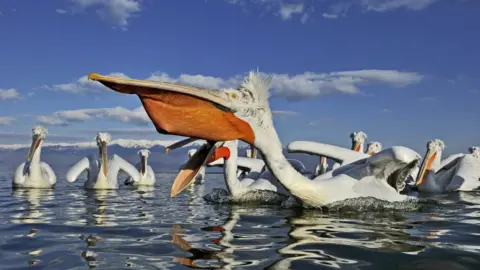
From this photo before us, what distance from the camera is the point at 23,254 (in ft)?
13.1

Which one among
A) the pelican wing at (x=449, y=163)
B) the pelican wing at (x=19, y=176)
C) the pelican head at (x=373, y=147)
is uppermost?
the pelican head at (x=373, y=147)

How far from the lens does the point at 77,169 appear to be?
530 inches

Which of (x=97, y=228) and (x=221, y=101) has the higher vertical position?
(x=221, y=101)

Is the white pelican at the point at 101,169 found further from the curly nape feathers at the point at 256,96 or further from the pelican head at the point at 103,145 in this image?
the curly nape feathers at the point at 256,96

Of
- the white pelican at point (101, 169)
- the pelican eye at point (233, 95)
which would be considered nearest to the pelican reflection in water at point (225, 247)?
the pelican eye at point (233, 95)

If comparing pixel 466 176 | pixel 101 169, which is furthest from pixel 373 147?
pixel 101 169

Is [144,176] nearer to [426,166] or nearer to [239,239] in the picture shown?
[426,166]

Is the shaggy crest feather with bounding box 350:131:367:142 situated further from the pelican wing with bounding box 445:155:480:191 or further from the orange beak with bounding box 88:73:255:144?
the orange beak with bounding box 88:73:255:144

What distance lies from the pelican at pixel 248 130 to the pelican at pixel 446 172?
5.56m

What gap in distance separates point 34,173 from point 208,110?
383 inches

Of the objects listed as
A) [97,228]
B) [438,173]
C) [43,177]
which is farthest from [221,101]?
[438,173]

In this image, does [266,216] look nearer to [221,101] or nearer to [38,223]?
[221,101]

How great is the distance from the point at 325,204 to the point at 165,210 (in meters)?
2.26

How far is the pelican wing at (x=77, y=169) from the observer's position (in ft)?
43.2
